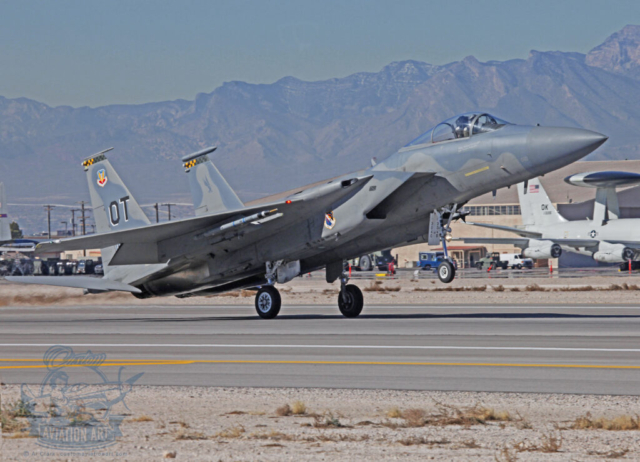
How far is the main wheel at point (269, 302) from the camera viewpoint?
20.5 meters

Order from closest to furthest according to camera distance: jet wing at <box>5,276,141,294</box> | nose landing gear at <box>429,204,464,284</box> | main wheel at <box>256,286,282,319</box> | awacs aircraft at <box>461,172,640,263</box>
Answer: nose landing gear at <box>429,204,464,284</box>, main wheel at <box>256,286,282,319</box>, jet wing at <box>5,276,141,294</box>, awacs aircraft at <box>461,172,640,263</box>

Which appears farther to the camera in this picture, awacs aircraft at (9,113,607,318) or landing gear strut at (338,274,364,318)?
landing gear strut at (338,274,364,318)

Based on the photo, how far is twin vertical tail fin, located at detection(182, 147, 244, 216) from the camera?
2211 cm

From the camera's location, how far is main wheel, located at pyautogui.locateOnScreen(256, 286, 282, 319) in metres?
20.5

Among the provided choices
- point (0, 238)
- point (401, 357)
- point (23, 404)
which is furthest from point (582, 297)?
point (23, 404)

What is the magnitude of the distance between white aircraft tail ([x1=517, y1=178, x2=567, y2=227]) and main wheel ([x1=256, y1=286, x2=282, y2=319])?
4247 cm

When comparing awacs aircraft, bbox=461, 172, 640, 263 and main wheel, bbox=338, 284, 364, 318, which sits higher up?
awacs aircraft, bbox=461, 172, 640, 263

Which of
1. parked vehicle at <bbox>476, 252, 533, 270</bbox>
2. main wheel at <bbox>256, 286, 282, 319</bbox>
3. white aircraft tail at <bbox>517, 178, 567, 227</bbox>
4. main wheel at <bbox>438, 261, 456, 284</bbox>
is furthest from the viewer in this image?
parked vehicle at <bbox>476, 252, 533, 270</bbox>

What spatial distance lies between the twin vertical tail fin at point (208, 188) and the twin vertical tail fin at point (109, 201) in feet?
5.35

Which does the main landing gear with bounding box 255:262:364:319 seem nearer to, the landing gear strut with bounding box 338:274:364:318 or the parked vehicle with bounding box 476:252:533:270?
the landing gear strut with bounding box 338:274:364:318

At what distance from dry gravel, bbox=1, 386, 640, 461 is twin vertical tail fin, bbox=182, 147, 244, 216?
12935 mm

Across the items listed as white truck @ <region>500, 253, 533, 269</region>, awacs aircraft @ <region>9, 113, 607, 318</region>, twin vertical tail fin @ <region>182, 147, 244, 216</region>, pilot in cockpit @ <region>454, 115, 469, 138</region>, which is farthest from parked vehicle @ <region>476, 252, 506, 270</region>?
pilot in cockpit @ <region>454, 115, 469, 138</region>

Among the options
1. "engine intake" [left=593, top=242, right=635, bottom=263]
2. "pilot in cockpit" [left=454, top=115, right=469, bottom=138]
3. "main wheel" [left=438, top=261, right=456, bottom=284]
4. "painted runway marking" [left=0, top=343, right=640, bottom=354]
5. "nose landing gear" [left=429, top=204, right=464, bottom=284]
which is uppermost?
"pilot in cockpit" [left=454, top=115, right=469, bottom=138]

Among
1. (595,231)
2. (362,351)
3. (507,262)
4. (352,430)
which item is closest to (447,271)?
(362,351)
